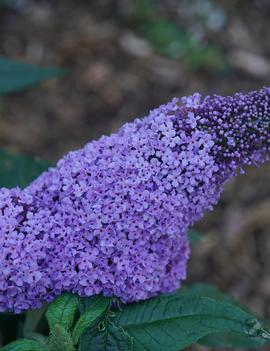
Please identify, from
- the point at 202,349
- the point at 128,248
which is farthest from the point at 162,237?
the point at 202,349

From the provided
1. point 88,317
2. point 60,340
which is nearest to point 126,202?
point 88,317

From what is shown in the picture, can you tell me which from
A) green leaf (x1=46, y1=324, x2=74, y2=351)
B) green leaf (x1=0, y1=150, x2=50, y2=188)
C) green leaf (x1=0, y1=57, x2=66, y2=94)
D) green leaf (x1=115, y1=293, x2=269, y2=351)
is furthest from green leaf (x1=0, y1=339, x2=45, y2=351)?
green leaf (x1=0, y1=57, x2=66, y2=94)

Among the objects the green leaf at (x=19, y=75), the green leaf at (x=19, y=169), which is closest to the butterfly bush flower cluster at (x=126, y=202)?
the green leaf at (x=19, y=169)

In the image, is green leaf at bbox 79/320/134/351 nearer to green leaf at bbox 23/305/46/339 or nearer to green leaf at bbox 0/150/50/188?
green leaf at bbox 23/305/46/339

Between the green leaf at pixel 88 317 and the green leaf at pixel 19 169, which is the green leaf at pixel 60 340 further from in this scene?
the green leaf at pixel 19 169

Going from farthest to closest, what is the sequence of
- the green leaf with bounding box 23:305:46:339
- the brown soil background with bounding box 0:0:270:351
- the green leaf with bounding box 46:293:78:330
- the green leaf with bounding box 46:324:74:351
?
the brown soil background with bounding box 0:0:270:351
the green leaf with bounding box 23:305:46:339
the green leaf with bounding box 46:293:78:330
the green leaf with bounding box 46:324:74:351

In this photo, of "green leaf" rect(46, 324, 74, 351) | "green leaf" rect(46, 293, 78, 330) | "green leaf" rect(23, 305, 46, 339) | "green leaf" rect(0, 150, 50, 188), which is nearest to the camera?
"green leaf" rect(46, 324, 74, 351)

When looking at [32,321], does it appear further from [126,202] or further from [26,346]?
[126,202]
